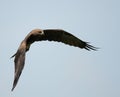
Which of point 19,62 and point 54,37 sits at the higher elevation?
point 19,62

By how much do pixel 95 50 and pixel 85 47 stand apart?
659 mm

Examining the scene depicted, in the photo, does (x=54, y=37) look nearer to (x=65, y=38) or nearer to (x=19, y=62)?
(x=65, y=38)

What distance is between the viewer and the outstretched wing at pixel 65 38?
15.2 m

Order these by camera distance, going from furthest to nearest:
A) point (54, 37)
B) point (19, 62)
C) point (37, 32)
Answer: point (54, 37) → point (37, 32) → point (19, 62)

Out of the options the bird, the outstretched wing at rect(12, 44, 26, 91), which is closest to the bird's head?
the bird

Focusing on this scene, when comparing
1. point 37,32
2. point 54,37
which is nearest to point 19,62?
point 37,32

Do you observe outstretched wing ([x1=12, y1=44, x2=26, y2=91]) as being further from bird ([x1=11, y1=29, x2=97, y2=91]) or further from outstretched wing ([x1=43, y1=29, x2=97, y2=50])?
outstretched wing ([x1=43, y1=29, x2=97, y2=50])

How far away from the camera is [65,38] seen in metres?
15.6

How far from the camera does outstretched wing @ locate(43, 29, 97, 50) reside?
15152 millimetres

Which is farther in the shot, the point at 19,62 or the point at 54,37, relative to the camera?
the point at 54,37

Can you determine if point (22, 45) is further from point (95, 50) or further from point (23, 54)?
point (95, 50)

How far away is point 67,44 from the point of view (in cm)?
1580

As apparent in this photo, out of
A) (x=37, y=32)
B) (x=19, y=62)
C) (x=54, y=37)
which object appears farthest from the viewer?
(x=54, y=37)

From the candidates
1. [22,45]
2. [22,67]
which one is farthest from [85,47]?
[22,67]
